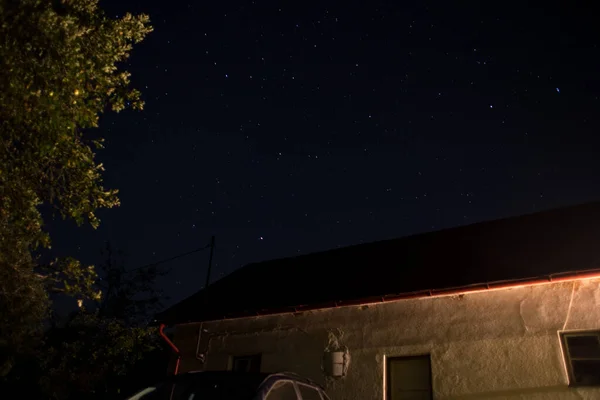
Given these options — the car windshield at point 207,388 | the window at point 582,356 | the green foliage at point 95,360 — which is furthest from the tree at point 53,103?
the window at point 582,356

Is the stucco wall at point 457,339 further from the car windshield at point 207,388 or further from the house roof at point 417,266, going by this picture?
the car windshield at point 207,388

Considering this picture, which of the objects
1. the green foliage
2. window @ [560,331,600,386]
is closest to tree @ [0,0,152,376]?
the green foliage

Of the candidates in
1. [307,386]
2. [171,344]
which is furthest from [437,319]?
[171,344]

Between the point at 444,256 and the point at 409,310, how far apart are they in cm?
251

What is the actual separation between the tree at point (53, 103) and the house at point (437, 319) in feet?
15.4

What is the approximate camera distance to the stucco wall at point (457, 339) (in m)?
8.70

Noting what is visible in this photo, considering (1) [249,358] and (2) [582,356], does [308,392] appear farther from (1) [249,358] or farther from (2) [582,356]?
(1) [249,358]

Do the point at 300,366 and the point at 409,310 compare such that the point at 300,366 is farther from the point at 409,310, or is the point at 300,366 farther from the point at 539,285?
the point at 539,285

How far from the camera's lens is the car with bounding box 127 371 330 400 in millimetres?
5598

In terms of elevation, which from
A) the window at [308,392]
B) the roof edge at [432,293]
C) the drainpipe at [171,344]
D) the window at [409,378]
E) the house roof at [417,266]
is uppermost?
the house roof at [417,266]

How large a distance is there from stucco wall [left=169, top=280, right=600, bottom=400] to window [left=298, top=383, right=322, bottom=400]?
359cm

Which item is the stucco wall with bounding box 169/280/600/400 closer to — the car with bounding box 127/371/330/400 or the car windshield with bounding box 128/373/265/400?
the car with bounding box 127/371/330/400

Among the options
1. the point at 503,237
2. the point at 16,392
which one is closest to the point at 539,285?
the point at 503,237

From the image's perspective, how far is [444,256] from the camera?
40.8 ft
